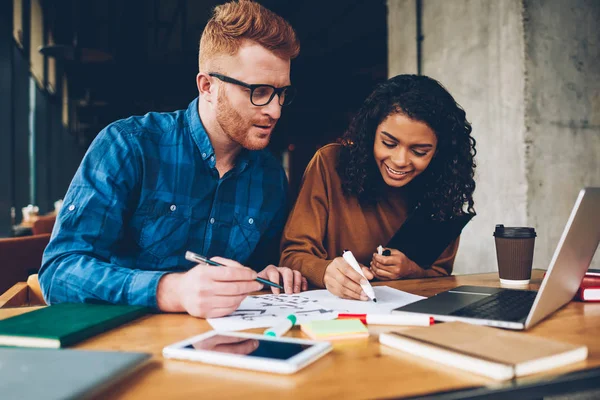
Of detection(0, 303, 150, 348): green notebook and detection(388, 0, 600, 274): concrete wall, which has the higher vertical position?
detection(388, 0, 600, 274): concrete wall

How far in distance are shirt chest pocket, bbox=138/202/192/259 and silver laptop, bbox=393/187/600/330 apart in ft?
2.81

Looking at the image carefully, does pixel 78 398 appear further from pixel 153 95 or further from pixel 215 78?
pixel 153 95

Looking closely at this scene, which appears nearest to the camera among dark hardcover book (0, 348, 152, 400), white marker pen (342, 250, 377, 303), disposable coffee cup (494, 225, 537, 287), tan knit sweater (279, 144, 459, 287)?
dark hardcover book (0, 348, 152, 400)

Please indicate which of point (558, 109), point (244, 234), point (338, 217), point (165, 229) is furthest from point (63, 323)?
point (558, 109)

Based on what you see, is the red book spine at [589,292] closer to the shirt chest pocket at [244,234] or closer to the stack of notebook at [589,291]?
the stack of notebook at [589,291]

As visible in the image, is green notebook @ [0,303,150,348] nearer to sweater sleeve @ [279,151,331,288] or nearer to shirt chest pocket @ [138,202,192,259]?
shirt chest pocket @ [138,202,192,259]

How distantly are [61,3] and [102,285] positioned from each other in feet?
24.1

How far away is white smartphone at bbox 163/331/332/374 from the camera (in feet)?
2.43

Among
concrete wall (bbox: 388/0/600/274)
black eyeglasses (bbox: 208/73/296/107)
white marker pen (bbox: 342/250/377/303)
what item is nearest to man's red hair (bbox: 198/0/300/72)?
black eyeglasses (bbox: 208/73/296/107)

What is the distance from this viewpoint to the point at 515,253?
1.52 meters

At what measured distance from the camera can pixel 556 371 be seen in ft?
2.46

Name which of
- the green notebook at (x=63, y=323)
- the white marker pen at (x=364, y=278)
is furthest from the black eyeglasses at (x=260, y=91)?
the green notebook at (x=63, y=323)

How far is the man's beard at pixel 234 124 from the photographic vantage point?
1.63 m

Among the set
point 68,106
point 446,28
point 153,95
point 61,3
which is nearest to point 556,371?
point 446,28
